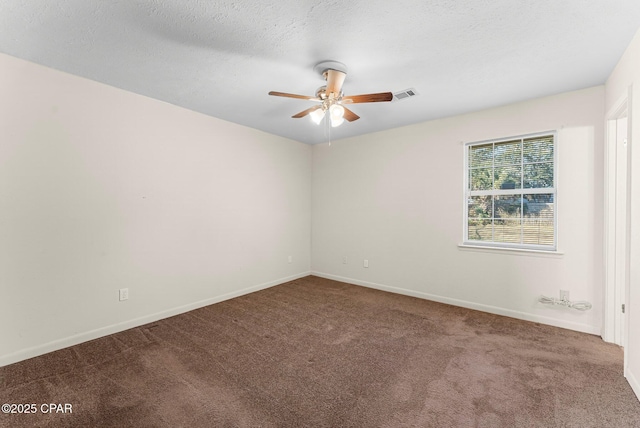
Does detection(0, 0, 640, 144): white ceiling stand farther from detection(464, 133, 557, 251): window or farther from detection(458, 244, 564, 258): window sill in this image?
detection(458, 244, 564, 258): window sill

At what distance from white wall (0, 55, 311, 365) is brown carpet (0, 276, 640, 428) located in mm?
378

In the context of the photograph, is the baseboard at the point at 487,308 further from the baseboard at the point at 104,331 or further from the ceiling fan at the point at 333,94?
the ceiling fan at the point at 333,94

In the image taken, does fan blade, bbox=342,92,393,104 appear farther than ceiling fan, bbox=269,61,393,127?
No

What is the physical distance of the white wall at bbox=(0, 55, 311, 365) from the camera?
2328 mm

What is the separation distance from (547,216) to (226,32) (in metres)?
3.70

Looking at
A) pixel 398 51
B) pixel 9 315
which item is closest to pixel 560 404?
pixel 398 51

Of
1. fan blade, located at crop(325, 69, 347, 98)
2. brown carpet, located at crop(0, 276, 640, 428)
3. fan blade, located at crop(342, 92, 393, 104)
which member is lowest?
brown carpet, located at crop(0, 276, 640, 428)

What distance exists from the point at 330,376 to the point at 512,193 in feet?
9.75

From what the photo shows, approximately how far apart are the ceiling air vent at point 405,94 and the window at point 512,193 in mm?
1249

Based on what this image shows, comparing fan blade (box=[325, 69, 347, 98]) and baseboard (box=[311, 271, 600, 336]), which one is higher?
fan blade (box=[325, 69, 347, 98])

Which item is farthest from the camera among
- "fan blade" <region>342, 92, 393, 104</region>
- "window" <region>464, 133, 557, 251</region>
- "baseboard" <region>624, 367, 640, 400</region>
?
"window" <region>464, 133, 557, 251</region>

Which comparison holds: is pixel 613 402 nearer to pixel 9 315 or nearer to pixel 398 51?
pixel 398 51

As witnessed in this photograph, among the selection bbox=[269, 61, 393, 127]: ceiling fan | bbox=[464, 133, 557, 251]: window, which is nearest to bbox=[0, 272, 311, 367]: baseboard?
bbox=[269, 61, 393, 127]: ceiling fan

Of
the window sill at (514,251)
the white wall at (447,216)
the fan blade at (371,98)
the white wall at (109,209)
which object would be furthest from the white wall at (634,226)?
the white wall at (109,209)
